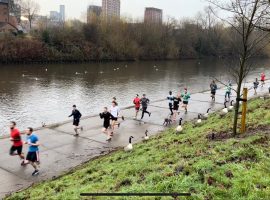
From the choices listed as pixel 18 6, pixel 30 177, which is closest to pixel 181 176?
pixel 30 177

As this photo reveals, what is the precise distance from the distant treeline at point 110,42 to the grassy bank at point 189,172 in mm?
48273

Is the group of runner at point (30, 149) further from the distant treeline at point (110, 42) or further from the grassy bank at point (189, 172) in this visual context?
the distant treeline at point (110, 42)

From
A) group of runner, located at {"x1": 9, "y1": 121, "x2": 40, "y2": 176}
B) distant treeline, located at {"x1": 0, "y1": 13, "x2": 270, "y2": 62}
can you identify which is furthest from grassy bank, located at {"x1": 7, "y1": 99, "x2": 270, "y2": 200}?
distant treeline, located at {"x1": 0, "y1": 13, "x2": 270, "y2": 62}

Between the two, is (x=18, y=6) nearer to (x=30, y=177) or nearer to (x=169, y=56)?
(x=169, y=56)

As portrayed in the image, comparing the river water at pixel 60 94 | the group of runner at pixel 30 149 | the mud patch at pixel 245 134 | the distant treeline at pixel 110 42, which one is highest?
the distant treeline at pixel 110 42

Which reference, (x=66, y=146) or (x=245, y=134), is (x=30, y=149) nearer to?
(x=66, y=146)

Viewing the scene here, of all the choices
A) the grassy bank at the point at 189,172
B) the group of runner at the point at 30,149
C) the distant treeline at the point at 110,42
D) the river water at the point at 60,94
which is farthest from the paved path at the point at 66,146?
the distant treeline at the point at 110,42

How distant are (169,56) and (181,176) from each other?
271 ft

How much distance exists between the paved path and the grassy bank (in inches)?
35.8

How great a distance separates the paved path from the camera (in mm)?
10523

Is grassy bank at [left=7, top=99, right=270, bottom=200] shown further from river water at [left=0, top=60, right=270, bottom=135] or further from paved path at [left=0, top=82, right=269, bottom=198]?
river water at [left=0, top=60, right=270, bottom=135]

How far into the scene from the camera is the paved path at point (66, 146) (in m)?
10.5

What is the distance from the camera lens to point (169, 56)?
88.1 meters

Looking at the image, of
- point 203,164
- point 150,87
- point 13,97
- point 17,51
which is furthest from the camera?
point 17,51
